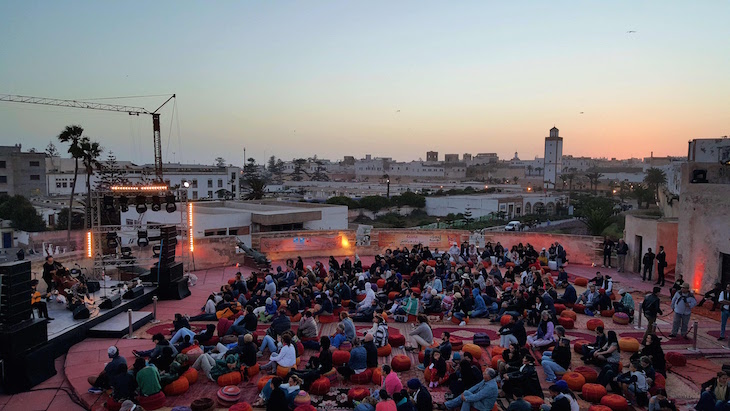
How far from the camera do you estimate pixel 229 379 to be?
937 cm

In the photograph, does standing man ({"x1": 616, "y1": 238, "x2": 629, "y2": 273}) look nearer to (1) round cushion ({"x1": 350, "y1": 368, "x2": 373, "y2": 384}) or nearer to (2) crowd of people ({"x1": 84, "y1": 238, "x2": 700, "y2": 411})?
(2) crowd of people ({"x1": 84, "y1": 238, "x2": 700, "y2": 411})

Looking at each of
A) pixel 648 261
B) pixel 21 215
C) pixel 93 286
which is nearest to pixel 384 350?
pixel 93 286

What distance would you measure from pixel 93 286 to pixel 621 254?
755 inches

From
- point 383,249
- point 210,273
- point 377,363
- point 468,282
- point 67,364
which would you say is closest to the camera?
point 377,363

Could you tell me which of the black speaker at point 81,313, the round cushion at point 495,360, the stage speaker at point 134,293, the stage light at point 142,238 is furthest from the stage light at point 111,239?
the round cushion at point 495,360

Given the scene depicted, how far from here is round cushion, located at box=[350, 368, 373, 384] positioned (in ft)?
30.8

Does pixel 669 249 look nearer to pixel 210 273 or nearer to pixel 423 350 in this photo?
pixel 423 350

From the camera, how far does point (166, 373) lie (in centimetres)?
920

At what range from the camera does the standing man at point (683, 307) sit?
11.3 meters

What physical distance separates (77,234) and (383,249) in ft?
68.0

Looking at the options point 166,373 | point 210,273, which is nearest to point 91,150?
point 210,273

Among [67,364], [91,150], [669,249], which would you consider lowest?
[67,364]

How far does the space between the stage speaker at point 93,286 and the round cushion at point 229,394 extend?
26.7 feet

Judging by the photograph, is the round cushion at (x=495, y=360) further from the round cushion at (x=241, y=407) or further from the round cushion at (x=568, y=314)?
the round cushion at (x=241, y=407)
